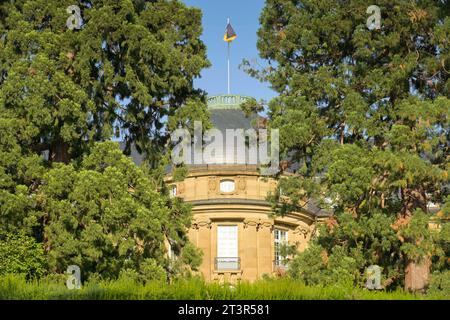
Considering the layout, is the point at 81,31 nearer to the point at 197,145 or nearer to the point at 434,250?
the point at 197,145

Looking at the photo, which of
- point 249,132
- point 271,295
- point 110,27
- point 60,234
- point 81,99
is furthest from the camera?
point 249,132

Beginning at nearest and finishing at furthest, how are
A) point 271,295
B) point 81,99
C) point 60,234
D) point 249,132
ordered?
point 271,295 → point 60,234 → point 81,99 → point 249,132

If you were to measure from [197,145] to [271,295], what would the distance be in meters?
12.6

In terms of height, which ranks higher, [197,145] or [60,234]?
[197,145]

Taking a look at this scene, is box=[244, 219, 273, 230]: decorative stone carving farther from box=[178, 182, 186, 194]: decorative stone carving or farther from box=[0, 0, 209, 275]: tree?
box=[0, 0, 209, 275]: tree

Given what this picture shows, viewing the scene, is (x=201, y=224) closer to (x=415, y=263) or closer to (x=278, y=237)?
(x=278, y=237)

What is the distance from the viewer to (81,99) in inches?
804

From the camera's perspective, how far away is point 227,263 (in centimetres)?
3700

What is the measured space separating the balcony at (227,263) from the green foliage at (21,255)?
18.5 m

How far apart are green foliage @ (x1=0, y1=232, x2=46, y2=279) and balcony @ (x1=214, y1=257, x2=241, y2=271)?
1846 centimetres

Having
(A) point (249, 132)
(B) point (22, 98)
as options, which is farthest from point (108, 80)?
(A) point (249, 132)

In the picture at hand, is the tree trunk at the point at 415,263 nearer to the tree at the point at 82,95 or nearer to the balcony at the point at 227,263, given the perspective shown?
the tree at the point at 82,95

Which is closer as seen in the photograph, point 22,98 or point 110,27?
point 22,98
